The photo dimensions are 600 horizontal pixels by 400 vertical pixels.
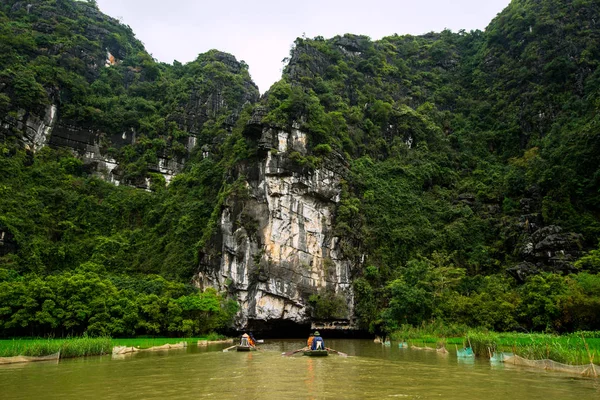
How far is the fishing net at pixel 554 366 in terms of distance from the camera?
381 inches

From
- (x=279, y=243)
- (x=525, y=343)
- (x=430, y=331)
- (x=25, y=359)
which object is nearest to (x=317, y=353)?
(x=525, y=343)

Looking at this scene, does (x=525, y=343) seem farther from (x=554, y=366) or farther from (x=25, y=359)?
(x=25, y=359)

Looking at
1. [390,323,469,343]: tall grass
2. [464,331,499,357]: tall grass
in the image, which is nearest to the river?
[464,331,499,357]: tall grass

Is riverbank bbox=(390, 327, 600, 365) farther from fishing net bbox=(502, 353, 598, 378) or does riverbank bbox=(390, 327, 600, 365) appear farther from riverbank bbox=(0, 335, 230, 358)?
riverbank bbox=(0, 335, 230, 358)

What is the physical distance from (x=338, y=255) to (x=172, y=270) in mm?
15609

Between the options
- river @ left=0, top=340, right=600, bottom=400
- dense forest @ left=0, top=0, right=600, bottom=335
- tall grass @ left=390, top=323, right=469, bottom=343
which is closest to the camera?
river @ left=0, top=340, right=600, bottom=400

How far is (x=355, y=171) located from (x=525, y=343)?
3217cm

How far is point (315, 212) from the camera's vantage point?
131 ft

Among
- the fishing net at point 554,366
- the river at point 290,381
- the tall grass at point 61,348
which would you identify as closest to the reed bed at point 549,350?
the fishing net at point 554,366

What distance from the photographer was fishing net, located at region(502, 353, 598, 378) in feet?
31.8

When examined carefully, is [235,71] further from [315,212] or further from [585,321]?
[585,321]

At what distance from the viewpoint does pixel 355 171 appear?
45.7 m

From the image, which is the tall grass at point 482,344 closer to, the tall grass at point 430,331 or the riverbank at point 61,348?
the tall grass at point 430,331

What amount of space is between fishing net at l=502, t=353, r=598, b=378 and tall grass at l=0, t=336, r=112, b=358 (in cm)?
1531
